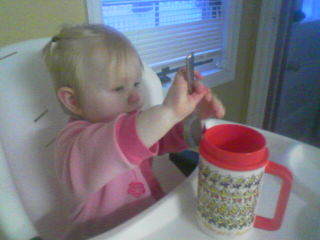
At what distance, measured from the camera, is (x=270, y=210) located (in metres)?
0.52

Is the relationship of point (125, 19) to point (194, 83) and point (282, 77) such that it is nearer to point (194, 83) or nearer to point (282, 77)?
point (194, 83)

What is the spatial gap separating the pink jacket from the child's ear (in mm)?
33

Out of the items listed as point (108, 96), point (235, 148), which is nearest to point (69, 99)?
point (108, 96)

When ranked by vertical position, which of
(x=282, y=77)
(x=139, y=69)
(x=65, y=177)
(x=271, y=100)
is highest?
(x=139, y=69)

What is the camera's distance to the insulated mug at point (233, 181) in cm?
39

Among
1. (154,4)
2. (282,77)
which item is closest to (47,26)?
(154,4)

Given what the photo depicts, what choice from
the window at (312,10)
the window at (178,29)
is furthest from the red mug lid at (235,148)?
the window at (312,10)

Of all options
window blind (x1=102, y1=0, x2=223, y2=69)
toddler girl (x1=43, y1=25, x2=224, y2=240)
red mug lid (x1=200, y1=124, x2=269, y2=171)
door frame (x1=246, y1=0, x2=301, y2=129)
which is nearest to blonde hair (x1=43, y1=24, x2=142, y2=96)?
toddler girl (x1=43, y1=25, x2=224, y2=240)

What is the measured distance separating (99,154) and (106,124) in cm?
5

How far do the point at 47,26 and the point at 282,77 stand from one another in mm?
1125

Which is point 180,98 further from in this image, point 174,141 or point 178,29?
point 178,29

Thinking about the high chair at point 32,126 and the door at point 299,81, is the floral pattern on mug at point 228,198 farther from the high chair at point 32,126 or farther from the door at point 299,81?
the door at point 299,81

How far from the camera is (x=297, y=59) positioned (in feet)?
5.00

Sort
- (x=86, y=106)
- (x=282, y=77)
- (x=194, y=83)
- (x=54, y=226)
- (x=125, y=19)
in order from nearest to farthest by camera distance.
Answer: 1. (x=194, y=83)
2. (x=86, y=106)
3. (x=54, y=226)
4. (x=125, y=19)
5. (x=282, y=77)
